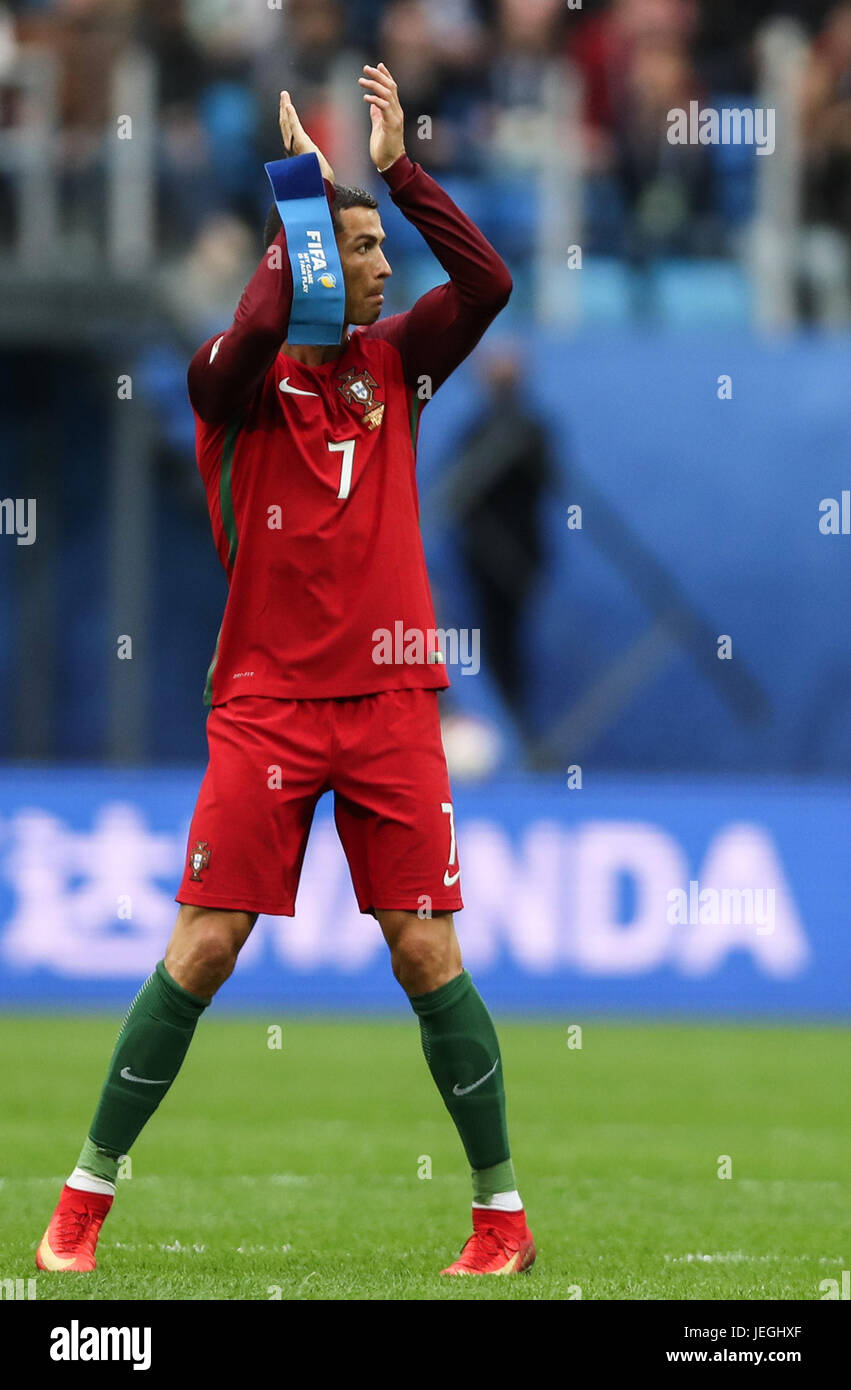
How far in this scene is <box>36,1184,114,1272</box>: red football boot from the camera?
5.07 meters

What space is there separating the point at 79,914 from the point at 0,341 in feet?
14.5

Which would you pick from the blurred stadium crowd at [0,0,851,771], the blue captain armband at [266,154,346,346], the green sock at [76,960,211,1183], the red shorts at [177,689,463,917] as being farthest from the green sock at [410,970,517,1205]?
the blurred stadium crowd at [0,0,851,771]

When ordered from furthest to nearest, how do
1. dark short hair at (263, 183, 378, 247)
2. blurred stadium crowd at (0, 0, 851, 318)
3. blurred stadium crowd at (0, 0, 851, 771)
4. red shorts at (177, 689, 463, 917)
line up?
blurred stadium crowd at (0, 0, 851, 771) < blurred stadium crowd at (0, 0, 851, 318) < dark short hair at (263, 183, 378, 247) < red shorts at (177, 689, 463, 917)

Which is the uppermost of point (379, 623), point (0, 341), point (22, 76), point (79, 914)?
point (22, 76)

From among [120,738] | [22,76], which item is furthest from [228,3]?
[120,738]

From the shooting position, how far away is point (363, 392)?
5.32 m

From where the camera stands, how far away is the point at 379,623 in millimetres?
5211

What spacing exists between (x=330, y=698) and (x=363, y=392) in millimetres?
727

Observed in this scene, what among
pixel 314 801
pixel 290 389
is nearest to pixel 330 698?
pixel 314 801

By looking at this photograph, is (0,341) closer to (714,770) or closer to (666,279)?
(666,279)

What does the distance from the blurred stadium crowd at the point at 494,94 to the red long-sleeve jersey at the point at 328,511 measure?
814 cm

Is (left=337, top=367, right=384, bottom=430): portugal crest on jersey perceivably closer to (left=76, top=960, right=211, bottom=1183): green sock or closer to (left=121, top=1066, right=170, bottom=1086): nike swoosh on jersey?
(left=76, top=960, right=211, bottom=1183): green sock

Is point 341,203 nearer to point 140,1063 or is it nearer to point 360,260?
point 360,260

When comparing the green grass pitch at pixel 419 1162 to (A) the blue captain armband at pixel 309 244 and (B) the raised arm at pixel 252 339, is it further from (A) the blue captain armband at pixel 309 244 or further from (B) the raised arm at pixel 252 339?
(A) the blue captain armband at pixel 309 244
